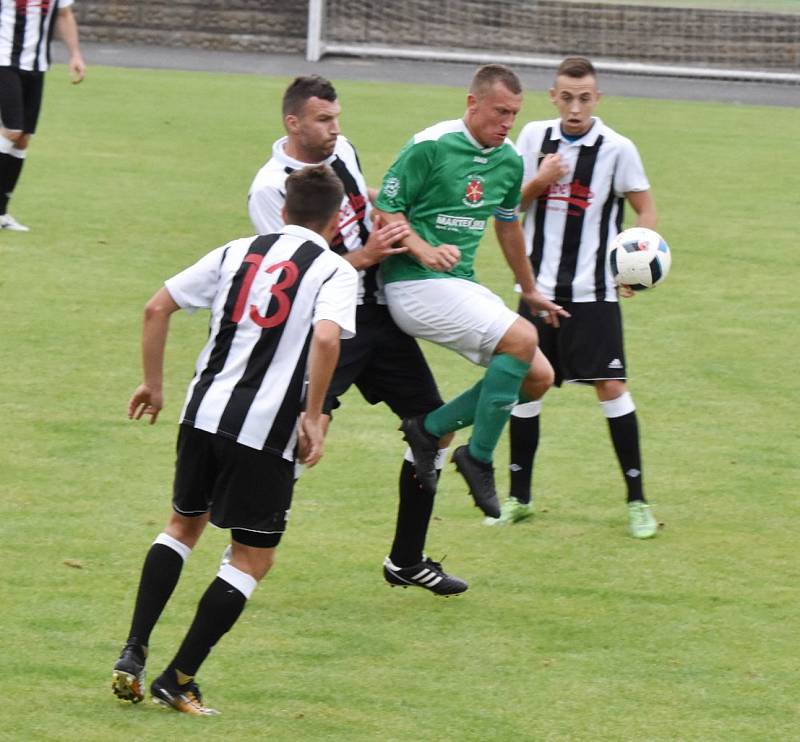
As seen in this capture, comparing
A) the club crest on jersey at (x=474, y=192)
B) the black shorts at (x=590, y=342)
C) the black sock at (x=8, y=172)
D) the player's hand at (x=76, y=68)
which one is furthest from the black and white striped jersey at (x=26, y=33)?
the club crest on jersey at (x=474, y=192)

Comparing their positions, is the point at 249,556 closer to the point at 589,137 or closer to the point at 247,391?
the point at 247,391

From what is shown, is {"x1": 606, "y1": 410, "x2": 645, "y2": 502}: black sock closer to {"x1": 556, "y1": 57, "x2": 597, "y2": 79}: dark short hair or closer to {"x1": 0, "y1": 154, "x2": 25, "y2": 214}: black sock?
{"x1": 556, "y1": 57, "x2": 597, "y2": 79}: dark short hair

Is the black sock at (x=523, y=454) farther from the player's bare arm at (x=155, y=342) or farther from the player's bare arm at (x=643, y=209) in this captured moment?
the player's bare arm at (x=155, y=342)

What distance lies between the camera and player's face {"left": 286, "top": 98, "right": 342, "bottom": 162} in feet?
17.5

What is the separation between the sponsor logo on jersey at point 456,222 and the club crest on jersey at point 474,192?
6 cm

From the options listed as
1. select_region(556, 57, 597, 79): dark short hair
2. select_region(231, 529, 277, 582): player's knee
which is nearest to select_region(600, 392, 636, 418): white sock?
select_region(556, 57, 597, 79): dark short hair

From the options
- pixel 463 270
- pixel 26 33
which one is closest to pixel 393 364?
pixel 463 270

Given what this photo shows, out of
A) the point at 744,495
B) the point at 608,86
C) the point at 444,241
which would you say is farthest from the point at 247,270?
the point at 608,86

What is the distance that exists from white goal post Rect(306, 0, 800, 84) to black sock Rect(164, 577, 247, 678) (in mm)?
19447

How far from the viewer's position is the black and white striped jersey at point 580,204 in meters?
6.54

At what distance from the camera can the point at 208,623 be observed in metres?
4.43

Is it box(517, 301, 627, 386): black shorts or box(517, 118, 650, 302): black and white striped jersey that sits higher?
box(517, 118, 650, 302): black and white striped jersey

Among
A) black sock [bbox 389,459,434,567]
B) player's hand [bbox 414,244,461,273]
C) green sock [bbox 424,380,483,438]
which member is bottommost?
black sock [bbox 389,459,434,567]

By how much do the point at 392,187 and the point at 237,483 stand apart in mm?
1534
